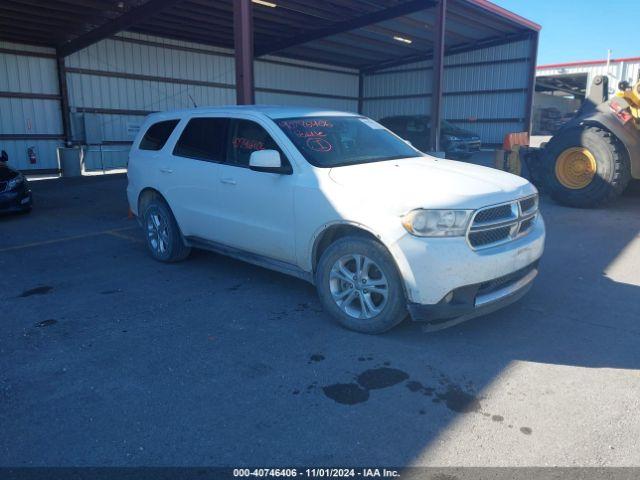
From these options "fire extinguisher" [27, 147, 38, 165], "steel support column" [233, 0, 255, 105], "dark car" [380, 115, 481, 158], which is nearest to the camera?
"steel support column" [233, 0, 255, 105]

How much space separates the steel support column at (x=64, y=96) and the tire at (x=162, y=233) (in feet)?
42.7

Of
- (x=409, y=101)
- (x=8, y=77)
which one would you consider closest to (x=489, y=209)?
(x=8, y=77)

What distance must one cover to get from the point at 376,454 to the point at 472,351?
1.47 metres

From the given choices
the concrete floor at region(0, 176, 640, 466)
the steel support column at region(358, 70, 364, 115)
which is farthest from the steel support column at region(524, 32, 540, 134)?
the concrete floor at region(0, 176, 640, 466)

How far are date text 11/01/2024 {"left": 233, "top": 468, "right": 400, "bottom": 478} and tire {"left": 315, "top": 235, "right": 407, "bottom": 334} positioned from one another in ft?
4.96

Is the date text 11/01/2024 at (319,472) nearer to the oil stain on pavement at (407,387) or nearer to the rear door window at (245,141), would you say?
the oil stain on pavement at (407,387)

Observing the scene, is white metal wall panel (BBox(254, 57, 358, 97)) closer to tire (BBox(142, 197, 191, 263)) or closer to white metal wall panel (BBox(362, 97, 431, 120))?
white metal wall panel (BBox(362, 97, 431, 120))

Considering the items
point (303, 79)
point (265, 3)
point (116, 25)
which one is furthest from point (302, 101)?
point (116, 25)

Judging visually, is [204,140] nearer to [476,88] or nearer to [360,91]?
[476,88]

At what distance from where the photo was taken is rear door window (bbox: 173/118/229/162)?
17.8 feet

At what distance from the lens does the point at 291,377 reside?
3.54m

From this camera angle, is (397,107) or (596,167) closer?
(596,167)

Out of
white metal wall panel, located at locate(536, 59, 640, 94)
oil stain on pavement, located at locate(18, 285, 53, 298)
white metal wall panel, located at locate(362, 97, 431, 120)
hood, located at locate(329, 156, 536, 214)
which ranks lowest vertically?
oil stain on pavement, located at locate(18, 285, 53, 298)

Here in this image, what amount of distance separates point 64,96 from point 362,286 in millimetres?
16557
